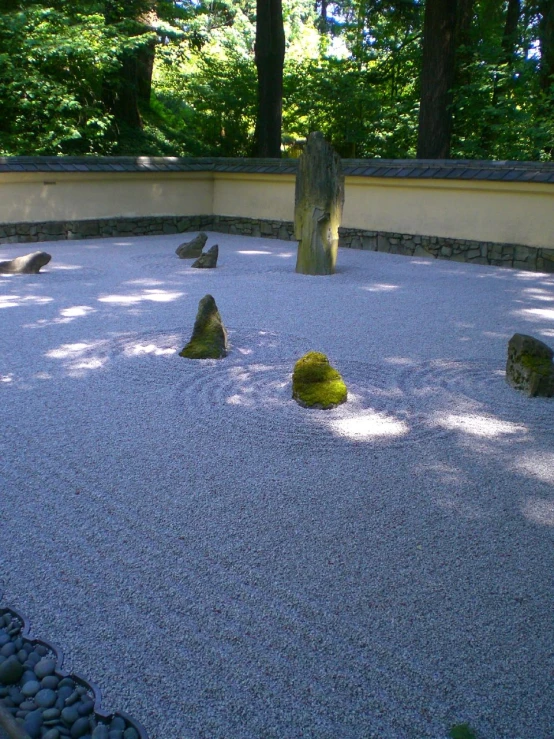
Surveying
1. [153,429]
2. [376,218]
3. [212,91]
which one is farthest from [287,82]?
[153,429]

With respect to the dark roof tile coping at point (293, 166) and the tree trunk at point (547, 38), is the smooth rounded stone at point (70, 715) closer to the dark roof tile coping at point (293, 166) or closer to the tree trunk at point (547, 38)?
the dark roof tile coping at point (293, 166)

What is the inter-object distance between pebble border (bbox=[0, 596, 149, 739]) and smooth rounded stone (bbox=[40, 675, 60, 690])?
21 mm

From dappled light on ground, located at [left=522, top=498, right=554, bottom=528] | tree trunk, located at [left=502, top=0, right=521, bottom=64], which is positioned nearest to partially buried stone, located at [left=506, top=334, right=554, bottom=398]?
dappled light on ground, located at [left=522, top=498, right=554, bottom=528]

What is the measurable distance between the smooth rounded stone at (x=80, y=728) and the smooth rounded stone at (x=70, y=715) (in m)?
0.02

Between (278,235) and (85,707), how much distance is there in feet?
39.4

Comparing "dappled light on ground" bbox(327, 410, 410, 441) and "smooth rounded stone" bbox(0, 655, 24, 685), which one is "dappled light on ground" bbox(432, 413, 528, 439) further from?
→ "smooth rounded stone" bbox(0, 655, 24, 685)

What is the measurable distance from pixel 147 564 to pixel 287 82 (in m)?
16.9

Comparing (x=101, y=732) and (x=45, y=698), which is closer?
(x=101, y=732)

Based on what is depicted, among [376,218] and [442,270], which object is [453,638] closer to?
[442,270]

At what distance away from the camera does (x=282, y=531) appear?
3.02m

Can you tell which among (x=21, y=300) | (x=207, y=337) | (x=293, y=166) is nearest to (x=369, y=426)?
(x=207, y=337)

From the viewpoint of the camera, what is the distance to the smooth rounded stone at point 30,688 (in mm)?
2068

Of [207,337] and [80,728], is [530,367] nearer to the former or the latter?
[207,337]

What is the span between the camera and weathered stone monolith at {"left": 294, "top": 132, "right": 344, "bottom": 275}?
349 inches
